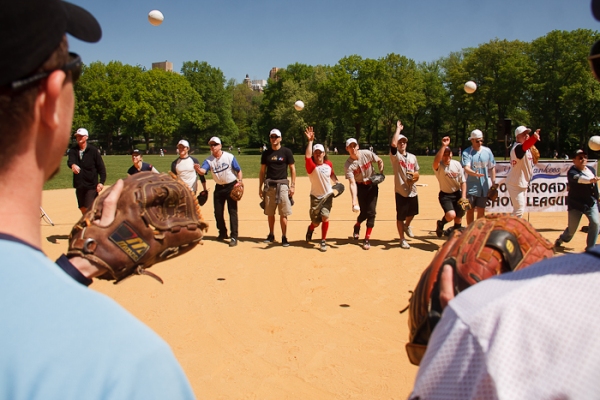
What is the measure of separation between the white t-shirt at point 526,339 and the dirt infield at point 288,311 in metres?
3.60

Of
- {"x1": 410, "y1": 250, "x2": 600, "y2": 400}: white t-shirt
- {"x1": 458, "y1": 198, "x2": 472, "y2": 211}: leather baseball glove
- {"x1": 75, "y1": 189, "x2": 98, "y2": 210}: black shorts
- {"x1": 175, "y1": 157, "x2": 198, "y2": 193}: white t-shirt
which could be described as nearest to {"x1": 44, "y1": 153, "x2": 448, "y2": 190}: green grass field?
{"x1": 75, "y1": 189, "x2": 98, "y2": 210}: black shorts

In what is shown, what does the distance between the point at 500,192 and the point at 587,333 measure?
39.0ft

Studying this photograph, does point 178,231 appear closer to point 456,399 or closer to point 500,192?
point 456,399

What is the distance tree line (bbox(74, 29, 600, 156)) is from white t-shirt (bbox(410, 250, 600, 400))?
203 feet

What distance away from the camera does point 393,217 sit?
513 inches

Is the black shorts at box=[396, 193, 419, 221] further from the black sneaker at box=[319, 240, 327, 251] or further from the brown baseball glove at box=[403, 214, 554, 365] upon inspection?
the brown baseball glove at box=[403, 214, 554, 365]

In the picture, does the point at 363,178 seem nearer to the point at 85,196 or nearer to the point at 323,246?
the point at 323,246

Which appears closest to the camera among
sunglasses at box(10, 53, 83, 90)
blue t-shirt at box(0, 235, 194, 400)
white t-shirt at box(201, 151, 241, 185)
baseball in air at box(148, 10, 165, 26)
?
blue t-shirt at box(0, 235, 194, 400)

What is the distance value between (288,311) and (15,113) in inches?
223

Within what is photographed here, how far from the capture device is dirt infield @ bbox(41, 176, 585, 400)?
4617 millimetres

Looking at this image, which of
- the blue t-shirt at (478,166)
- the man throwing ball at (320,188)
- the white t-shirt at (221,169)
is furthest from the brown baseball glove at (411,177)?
the white t-shirt at (221,169)

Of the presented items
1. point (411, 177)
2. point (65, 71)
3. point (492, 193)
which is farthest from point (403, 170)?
point (65, 71)

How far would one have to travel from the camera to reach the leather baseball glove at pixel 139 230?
1933 millimetres

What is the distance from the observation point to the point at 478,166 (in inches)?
392
